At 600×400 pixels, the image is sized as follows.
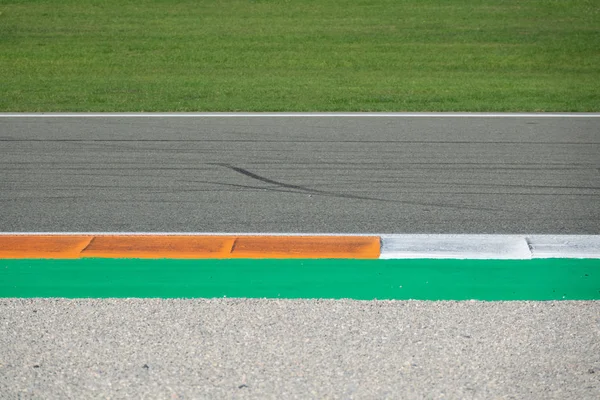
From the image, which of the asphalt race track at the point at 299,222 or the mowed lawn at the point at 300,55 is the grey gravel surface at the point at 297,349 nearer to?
the asphalt race track at the point at 299,222

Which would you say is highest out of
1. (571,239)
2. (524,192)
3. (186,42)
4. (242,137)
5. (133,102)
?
(571,239)

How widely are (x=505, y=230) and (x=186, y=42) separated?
45.9ft

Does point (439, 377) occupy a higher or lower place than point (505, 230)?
higher

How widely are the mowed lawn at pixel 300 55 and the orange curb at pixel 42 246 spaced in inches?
251

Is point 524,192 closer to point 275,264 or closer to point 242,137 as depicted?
point 275,264

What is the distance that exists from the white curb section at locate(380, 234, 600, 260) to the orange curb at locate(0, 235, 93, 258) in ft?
5.01

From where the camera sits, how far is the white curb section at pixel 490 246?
4.29 metres

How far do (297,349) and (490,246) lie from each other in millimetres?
1524

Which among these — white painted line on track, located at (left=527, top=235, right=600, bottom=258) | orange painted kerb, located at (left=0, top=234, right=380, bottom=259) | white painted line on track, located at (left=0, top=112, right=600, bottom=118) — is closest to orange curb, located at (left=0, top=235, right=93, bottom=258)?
orange painted kerb, located at (left=0, top=234, right=380, bottom=259)

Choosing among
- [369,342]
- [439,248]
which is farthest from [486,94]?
[369,342]

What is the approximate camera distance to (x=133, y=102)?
11.7 metres

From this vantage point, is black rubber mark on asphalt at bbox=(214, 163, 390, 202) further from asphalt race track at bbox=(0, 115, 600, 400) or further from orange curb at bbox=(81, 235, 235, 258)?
orange curb at bbox=(81, 235, 235, 258)

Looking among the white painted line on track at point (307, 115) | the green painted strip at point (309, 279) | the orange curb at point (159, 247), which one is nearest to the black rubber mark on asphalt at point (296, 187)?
the orange curb at point (159, 247)

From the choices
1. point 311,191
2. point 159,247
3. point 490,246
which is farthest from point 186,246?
point 311,191
